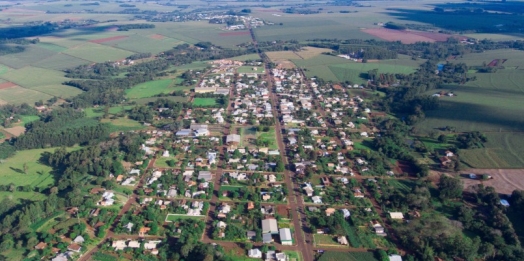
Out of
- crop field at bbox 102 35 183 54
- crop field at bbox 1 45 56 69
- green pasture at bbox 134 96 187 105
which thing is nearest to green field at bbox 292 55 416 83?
green pasture at bbox 134 96 187 105

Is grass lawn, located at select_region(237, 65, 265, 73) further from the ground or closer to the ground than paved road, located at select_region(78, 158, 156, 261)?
further from the ground

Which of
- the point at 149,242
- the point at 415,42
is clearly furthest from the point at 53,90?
the point at 415,42

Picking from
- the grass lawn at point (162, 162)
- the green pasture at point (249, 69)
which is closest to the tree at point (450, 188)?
the grass lawn at point (162, 162)

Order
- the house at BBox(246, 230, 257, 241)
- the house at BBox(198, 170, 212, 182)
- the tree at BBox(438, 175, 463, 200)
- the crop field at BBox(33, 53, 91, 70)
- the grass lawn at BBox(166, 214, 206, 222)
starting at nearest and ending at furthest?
1. the house at BBox(246, 230, 257, 241)
2. the grass lawn at BBox(166, 214, 206, 222)
3. the tree at BBox(438, 175, 463, 200)
4. the house at BBox(198, 170, 212, 182)
5. the crop field at BBox(33, 53, 91, 70)

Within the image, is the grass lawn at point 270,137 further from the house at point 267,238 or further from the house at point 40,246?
the house at point 40,246

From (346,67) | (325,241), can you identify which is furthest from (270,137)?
(346,67)

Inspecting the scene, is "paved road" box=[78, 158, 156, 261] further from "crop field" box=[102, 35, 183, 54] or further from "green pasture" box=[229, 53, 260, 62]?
"crop field" box=[102, 35, 183, 54]
